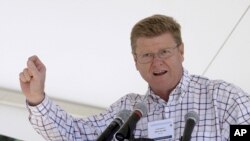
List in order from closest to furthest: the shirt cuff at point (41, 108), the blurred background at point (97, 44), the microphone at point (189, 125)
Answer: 1. the microphone at point (189, 125)
2. the shirt cuff at point (41, 108)
3. the blurred background at point (97, 44)

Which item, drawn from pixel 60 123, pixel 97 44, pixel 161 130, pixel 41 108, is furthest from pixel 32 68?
pixel 97 44

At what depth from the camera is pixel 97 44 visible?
150 inches

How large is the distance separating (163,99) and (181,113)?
0.40 ft

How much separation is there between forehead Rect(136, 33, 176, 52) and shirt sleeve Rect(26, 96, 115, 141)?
0.37 m

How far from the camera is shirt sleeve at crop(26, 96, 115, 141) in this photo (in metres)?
2.01

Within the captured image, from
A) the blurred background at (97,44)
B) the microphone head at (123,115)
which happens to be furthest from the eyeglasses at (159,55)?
the blurred background at (97,44)

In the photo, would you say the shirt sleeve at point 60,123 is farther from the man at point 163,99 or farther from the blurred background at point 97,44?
the blurred background at point 97,44

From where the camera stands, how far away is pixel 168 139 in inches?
76.4

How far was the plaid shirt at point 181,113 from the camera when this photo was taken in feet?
6.39

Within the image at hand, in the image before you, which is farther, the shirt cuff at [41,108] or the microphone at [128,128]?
the shirt cuff at [41,108]

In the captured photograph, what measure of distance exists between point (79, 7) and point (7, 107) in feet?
4.72

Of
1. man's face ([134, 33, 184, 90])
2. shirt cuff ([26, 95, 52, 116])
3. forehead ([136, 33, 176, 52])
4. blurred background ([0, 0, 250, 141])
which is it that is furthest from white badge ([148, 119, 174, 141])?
blurred background ([0, 0, 250, 141])

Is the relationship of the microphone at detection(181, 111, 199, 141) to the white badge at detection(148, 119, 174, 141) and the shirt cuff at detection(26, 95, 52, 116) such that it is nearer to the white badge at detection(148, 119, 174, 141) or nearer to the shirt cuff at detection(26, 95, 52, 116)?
the white badge at detection(148, 119, 174, 141)

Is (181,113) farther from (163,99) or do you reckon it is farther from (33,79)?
(33,79)
